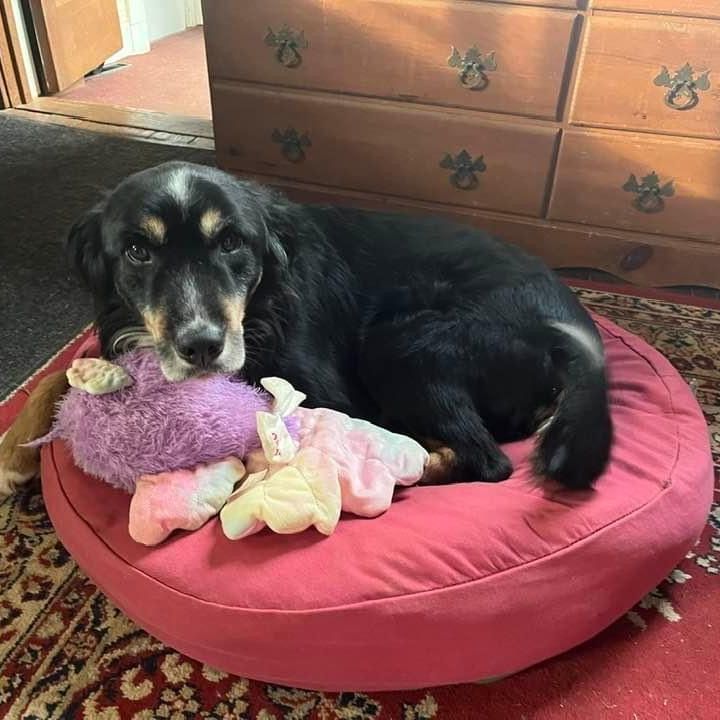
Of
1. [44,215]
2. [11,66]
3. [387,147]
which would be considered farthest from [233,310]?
[11,66]

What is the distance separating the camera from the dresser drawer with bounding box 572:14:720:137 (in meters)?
2.33

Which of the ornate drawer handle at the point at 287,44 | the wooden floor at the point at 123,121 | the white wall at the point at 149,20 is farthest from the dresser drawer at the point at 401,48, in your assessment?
the white wall at the point at 149,20

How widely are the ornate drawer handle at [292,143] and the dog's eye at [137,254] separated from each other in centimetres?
150

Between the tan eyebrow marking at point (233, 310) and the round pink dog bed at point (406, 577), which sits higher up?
the tan eyebrow marking at point (233, 310)

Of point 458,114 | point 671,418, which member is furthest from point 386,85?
→ point 671,418

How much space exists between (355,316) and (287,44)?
1329mm

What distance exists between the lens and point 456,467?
1.66 metres

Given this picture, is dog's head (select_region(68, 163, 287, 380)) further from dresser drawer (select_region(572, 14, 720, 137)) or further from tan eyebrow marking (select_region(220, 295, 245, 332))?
dresser drawer (select_region(572, 14, 720, 137))

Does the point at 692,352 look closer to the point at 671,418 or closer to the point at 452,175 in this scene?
the point at 671,418

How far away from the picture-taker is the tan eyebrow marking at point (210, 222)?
5.02ft

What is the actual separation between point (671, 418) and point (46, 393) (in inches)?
56.3

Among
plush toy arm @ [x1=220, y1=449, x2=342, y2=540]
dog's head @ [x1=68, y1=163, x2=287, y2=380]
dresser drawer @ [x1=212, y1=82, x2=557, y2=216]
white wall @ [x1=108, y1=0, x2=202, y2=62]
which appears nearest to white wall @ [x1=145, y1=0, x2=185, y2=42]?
white wall @ [x1=108, y1=0, x2=202, y2=62]

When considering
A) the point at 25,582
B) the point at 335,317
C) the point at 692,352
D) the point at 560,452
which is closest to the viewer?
the point at 560,452

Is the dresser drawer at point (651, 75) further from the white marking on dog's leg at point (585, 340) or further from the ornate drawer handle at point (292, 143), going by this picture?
the white marking on dog's leg at point (585, 340)
